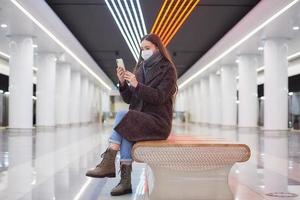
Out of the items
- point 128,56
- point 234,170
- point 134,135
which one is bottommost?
point 234,170

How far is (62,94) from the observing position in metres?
39.3

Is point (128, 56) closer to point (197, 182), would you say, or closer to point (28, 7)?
point (28, 7)

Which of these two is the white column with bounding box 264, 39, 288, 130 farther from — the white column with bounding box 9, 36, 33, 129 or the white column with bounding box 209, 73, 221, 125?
the white column with bounding box 209, 73, 221, 125

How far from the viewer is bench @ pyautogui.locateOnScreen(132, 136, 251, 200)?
4914mm

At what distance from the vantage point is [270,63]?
2648cm

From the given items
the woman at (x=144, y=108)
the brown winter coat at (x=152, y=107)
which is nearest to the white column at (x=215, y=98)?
the woman at (x=144, y=108)

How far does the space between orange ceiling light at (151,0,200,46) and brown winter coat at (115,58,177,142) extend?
50.6 ft

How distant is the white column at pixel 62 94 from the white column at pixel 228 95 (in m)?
13.5

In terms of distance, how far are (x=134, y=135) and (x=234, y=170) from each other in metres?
4.14

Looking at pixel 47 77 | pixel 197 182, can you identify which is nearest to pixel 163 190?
pixel 197 182

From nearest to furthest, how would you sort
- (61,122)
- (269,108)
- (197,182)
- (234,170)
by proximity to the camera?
(197,182) < (234,170) < (269,108) < (61,122)

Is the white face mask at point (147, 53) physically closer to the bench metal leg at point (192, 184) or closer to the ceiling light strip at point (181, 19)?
the bench metal leg at point (192, 184)

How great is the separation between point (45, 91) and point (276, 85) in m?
15.8

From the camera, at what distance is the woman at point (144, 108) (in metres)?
5.34
